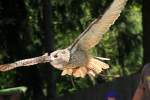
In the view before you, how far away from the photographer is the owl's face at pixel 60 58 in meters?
2.49

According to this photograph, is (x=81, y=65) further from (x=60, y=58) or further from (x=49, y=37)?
(x=49, y=37)

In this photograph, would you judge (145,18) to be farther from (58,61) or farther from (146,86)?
(58,61)

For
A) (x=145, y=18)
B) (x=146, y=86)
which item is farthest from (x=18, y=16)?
(x=146, y=86)

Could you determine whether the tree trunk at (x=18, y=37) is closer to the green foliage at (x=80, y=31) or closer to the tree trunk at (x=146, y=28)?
the green foliage at (x=80, y=31)

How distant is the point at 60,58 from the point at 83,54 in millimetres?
198

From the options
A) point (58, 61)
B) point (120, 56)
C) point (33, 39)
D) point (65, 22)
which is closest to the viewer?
point (58, 61)

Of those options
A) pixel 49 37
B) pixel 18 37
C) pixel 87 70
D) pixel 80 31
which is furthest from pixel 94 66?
pixel 80 31

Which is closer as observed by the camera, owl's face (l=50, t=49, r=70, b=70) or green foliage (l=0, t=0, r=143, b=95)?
owl's face (l=50, t=49, r=70, b=70)

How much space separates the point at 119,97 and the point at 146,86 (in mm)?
6849

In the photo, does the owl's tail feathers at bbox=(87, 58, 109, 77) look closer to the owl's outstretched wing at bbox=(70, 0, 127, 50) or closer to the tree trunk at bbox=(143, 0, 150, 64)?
the owl's outstretched wing at bbox=(70, 0, 127, 50)

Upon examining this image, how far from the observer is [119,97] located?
11.1 meters

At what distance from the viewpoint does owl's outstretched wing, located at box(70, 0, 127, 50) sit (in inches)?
99.7

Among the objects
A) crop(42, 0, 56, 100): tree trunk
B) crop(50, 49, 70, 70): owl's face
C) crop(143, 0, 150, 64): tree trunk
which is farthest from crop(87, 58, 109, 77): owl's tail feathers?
crop(143, 0, 150, 64): tree trunk

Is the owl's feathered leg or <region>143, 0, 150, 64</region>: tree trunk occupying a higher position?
<region>143, 0, 150, 64</region>: tree trunk
